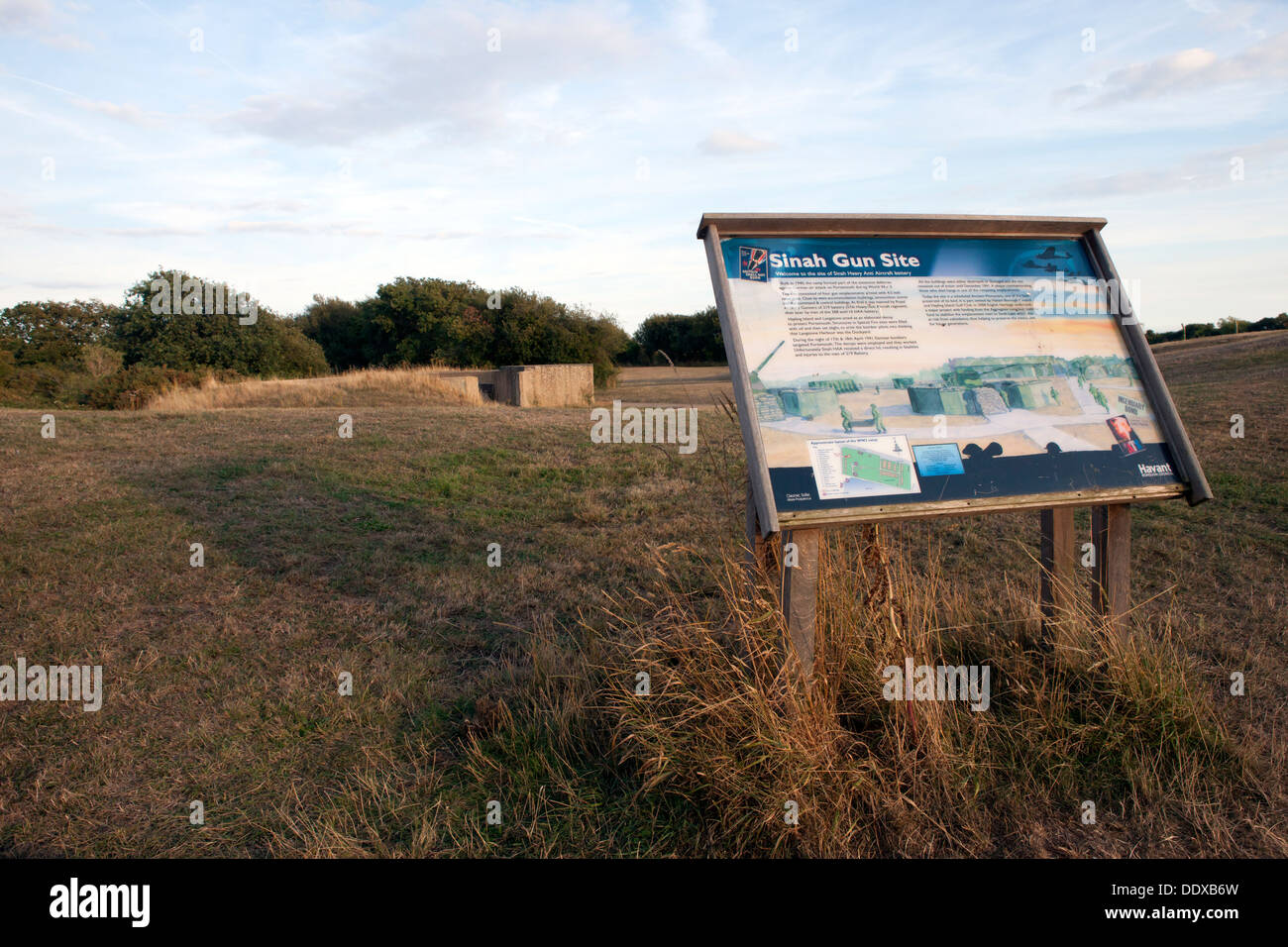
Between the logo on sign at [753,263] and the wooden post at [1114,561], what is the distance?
6.21 ft

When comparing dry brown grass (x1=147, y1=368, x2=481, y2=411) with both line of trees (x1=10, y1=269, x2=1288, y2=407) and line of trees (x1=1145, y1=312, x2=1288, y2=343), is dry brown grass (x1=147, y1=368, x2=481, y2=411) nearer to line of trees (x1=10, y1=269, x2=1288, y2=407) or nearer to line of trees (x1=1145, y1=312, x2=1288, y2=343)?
line of trees (x1=10, y1=269, x2=1288, y2=407)

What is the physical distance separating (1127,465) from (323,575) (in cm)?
494

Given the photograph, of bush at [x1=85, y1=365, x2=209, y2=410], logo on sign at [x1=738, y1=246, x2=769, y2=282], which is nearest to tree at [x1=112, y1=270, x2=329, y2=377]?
bush at [x1=85, y1=365, x2=209, y2=410]

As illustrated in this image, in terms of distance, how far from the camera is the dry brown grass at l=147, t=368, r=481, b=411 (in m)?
16.3

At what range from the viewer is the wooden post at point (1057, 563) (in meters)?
3.73

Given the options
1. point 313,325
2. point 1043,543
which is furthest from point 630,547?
point 313,325

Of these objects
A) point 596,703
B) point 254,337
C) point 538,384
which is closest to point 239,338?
point 254,337

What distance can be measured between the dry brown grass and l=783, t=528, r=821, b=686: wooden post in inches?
572

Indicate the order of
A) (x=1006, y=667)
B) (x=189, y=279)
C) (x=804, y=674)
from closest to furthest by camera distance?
(x=804, y=674) < (x=1006, y=667) < (x=189, y=279)

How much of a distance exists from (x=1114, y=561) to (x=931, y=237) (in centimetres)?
170

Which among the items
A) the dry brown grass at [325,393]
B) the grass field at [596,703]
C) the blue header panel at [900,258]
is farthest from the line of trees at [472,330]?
the blue header panel at [900,258]

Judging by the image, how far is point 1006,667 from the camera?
376 centimetres

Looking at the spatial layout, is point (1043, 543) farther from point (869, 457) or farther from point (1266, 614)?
point (1266, 614)

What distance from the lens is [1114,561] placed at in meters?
3.71
